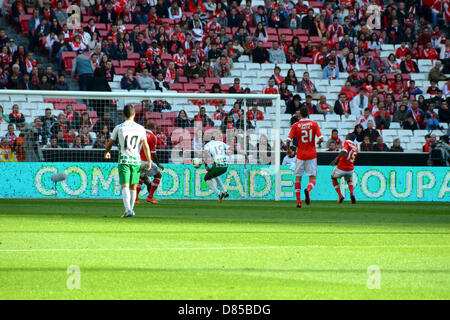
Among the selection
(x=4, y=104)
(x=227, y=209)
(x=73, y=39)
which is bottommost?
(x=227, y=209)

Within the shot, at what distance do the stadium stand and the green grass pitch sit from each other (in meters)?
9.58

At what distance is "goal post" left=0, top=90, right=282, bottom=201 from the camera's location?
72.4ft

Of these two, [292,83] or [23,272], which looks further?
[292,83]

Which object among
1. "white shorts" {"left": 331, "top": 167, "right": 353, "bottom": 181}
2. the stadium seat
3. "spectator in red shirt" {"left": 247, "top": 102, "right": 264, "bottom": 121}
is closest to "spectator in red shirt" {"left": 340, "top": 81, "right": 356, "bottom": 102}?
"spectator in red shirt" {"left": 247, "top": 102, "right": 264, "bottom": 121}

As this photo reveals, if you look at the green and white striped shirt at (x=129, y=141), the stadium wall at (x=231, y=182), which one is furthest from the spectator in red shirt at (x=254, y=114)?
the green and white striped shirt at (x=129, y=141)

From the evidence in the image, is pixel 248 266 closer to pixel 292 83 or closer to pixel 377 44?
pixel 292 83

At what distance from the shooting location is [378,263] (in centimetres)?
824

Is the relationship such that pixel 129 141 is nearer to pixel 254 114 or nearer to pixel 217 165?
pixel 217 165

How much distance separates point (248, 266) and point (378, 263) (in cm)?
137

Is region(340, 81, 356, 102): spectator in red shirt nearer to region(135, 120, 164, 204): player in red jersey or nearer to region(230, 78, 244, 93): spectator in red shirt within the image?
region(230, 78, 244, 93): spectator in red shirt

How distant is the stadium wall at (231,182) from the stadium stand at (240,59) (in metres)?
1.22
